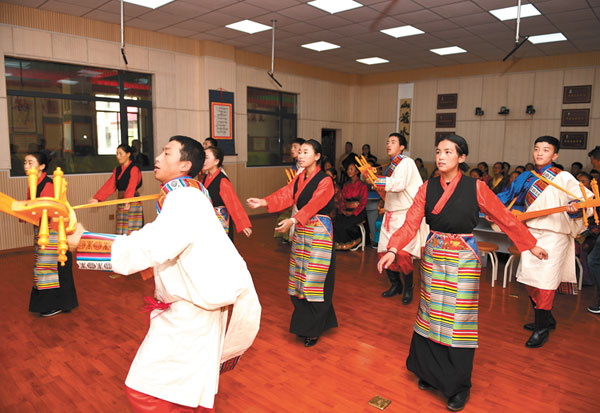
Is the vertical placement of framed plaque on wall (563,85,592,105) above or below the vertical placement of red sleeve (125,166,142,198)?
above

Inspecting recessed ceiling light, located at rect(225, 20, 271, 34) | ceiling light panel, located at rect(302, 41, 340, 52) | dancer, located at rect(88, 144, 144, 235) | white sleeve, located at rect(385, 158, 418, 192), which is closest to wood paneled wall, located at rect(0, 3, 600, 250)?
recessed ceiling light, located at rect(225, 20, 271, 34)

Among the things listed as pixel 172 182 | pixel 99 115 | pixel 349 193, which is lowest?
pixel 349 193

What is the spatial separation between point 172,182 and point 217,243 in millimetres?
351

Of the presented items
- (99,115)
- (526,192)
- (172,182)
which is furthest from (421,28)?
(172,182)

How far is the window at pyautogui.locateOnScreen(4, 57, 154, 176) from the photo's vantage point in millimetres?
6109

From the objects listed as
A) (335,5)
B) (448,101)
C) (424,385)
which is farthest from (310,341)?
(448,101)

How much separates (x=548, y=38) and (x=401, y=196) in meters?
5.00

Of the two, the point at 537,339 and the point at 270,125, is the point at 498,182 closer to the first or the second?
the point at 537,339

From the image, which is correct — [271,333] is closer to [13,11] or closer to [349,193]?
[349,193]

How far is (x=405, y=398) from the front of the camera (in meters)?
2.62

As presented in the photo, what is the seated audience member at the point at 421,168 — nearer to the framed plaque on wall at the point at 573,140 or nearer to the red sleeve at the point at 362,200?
the framed plaque on wall at the point at 573,140

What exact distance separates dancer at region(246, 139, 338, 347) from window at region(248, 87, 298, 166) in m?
6.14

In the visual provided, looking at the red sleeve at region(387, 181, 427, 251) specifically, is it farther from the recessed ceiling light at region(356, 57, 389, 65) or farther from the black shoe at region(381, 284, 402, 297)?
the recessed ceiling light at region(356, 57, 389, 65)

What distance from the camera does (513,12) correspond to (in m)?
5.95
